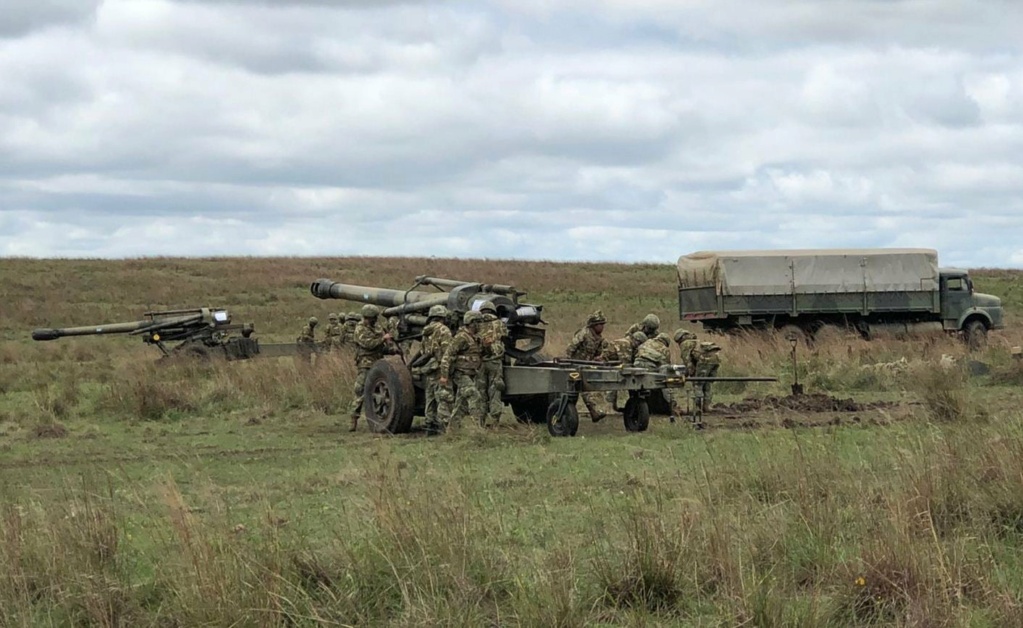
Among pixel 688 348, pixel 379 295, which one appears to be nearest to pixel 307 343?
pixel 379 295

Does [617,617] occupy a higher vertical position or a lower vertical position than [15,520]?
lower

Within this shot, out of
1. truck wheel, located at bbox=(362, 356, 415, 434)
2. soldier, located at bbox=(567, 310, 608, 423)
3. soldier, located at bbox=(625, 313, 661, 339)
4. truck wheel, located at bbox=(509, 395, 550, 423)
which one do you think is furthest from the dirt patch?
truck wheel, located at bbox=(362, 356, 415, 434)

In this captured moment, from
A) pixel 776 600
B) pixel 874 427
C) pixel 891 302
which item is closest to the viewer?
pixel 776 600

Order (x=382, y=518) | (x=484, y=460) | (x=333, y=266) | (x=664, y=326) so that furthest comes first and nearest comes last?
(x=333, y=266), (x=664, y=326), (x=484, y=460), (x=382, y=518)

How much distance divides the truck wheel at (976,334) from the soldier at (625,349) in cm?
1299

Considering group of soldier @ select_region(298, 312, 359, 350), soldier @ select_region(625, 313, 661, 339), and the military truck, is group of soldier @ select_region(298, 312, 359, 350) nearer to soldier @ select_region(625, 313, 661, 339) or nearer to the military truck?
soldier @ select_region(625, 313, 661, 339)

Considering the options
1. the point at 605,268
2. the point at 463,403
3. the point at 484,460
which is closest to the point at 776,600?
the point at 484,460

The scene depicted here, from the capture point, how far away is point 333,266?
67.6 meters

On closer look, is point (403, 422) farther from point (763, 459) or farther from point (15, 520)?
point (15, 520)

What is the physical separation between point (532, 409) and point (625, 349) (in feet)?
4.57

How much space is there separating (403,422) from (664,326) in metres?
25.7

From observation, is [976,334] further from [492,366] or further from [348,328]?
[492,366]

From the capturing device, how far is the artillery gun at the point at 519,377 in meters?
14.6

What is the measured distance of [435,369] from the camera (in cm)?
1536
